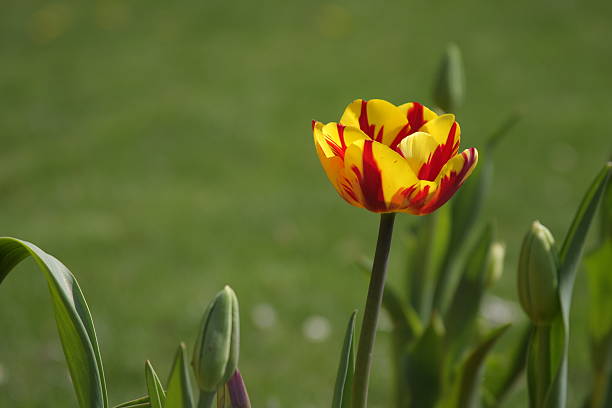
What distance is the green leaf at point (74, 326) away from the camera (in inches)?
29.4

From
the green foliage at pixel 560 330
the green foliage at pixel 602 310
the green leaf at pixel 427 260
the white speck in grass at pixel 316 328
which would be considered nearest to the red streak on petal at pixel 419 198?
the green foliage at pixel 560 330

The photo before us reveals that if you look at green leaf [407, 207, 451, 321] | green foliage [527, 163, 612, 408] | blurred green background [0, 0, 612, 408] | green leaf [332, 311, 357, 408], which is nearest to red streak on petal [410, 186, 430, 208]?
green leaf [332, 311, 357, 408]

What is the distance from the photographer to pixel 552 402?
0.90 meters

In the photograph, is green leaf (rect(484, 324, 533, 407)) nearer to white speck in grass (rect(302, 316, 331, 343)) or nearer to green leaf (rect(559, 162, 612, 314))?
green leaf (rect(559, 162, 612, 314))

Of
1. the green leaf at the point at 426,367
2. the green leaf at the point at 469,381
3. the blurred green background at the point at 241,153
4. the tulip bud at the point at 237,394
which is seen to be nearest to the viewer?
the tulip bud at the point at 237,394

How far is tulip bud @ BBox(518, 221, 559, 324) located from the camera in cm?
85

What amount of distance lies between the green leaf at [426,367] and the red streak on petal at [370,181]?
0.46 m

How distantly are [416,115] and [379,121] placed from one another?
0.14ft

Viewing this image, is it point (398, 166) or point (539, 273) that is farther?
point (539, 273)

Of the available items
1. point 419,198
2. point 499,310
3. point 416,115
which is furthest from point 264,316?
point 419,198

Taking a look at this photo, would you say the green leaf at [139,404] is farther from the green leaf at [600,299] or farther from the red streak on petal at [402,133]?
the green leaf at [600,299]

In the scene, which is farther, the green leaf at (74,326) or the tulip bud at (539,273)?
the tulip bud at (539,273)

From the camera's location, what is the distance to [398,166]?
2.26 ft

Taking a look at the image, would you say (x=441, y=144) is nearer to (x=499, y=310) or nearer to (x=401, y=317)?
(x=401, y=317)
